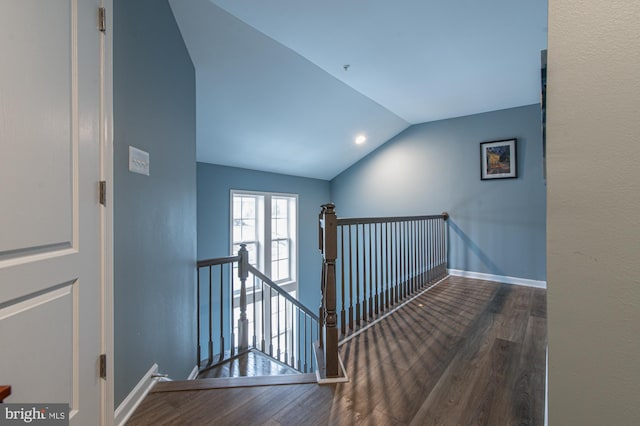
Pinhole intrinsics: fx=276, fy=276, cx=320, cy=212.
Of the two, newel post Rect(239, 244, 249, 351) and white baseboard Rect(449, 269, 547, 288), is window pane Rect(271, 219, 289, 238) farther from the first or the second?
white baseboard Rect(449, 269, 547, 288)

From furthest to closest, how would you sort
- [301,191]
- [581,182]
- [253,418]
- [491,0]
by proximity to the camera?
1. [301,191]
2. [491,0]
3. [253,418]
4. [581,182]

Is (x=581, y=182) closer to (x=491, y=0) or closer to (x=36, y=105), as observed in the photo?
(x=36, y=105)

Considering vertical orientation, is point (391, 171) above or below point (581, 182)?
above

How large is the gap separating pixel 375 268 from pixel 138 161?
2.35m

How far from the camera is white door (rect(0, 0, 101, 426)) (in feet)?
2.66

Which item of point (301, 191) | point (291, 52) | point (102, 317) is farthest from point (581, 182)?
→ point (301, 191)

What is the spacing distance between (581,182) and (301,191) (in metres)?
4.83

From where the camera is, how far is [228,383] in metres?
1.61

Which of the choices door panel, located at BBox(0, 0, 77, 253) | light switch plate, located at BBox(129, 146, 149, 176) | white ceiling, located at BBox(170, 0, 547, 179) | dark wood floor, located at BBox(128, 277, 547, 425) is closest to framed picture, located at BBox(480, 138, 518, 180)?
white ceiling, located at BBox(170, 0, 547, 179)

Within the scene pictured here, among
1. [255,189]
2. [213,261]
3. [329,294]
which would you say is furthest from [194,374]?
[255,189]

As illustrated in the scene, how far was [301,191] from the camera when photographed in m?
5.41

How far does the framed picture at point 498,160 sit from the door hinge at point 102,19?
4467 mm

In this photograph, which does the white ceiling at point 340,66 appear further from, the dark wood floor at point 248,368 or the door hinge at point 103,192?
the dark wood floor at point 248,368

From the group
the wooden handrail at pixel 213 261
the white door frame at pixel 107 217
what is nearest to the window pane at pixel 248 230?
the wooden handrail at pixel 213 261
